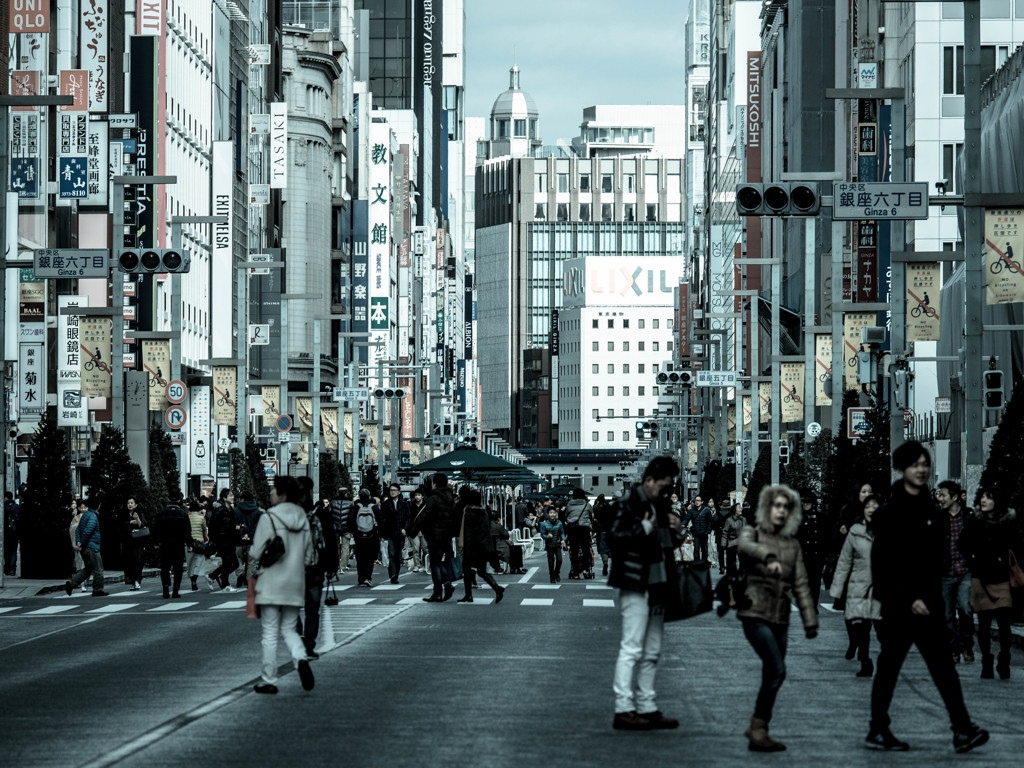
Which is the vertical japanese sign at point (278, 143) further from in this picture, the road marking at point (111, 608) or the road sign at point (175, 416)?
the road marking at point (111, 608)

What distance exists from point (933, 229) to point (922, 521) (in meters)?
54.1

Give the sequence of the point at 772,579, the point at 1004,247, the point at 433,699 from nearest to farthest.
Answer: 1. the point at 772,579
2. the point at 433,699
3. the point at 1004,247

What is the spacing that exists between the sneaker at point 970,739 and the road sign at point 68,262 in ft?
78.8

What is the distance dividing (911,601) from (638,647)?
1732 mm

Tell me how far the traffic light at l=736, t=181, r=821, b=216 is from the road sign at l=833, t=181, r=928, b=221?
156cm

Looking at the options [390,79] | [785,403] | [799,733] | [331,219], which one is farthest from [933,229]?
[390,79]

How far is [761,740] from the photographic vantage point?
38.1 ft

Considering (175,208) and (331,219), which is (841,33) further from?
(331,219)

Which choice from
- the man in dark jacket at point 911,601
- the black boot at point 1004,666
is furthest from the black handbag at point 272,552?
the black boot at point 1004,666

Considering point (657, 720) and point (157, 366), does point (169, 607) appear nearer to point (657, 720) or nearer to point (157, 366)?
point (657, 720)

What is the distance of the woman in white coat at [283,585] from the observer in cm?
1481

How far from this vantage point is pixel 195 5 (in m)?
78.2

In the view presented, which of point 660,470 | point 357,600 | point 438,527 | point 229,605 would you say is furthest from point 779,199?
point 660,470

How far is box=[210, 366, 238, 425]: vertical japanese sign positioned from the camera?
58688 mm
